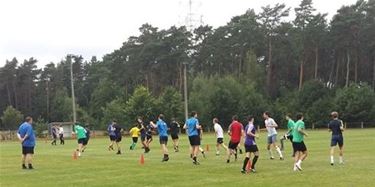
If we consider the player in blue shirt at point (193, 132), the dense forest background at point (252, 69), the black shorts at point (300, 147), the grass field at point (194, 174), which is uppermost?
the dense forest background at point (252, 69)

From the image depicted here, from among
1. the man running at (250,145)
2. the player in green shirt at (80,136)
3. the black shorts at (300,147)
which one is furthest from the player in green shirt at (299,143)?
the player in green shirt at (80,136)

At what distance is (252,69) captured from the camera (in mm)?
100000

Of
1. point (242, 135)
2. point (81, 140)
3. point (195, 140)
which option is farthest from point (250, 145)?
point (81, 140)

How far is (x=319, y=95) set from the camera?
90.8 m

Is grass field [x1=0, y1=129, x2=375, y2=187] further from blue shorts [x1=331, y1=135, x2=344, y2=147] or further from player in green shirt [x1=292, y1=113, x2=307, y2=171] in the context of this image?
blue shorts [x1=331, y1=135, x2=344, y2=147]

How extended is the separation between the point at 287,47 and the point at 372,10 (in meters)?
Result: 15.3

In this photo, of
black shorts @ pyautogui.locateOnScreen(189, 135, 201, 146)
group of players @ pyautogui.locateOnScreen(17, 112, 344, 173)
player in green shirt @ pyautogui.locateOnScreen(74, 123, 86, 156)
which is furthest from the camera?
player in green shirt @ pyautogui.locateOnScreen(74, 123, 86, 156)

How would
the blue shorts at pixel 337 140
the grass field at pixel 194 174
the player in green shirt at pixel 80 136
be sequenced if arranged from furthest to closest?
the player in green shirt at pixel 80 136
the blue shorts at pixel 337 140
the grass field at pixel 194 174

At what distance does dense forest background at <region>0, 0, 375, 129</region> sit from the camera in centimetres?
8519

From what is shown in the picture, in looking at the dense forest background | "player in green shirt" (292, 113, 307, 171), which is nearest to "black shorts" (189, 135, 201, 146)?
"player in green shirt" (292, 113, 307, 171)

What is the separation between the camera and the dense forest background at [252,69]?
85188 millimetres

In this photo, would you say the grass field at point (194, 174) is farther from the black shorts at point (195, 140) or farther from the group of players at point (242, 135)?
the black shorts at point (195, 140)

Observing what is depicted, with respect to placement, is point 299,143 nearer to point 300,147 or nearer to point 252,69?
point 300,147

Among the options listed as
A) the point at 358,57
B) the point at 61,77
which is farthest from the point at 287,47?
the point at 61,77
